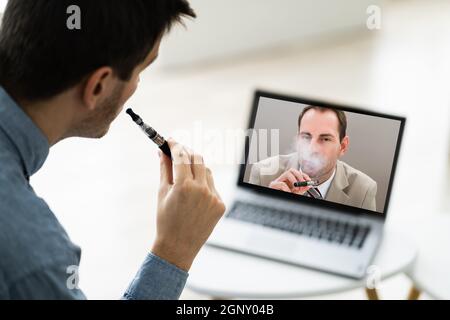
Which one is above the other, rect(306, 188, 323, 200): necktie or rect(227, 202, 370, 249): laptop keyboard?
rect(306, 188, 323, 200): necktie

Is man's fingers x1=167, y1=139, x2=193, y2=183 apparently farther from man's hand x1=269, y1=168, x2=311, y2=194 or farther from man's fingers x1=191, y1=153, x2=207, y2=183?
man's hand x1=269, y1=168, x2=311, y2=194

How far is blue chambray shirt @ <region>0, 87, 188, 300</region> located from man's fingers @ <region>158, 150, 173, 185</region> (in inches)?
9.2

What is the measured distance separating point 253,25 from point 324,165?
2.41m

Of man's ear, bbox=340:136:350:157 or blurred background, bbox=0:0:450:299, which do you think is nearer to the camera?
man's ear, bbox=340:136:350:157

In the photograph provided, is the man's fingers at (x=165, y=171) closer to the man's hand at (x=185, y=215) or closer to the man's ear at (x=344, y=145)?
the man's hand at (x=185, y=215)

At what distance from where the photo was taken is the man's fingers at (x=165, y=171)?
43.6 inches

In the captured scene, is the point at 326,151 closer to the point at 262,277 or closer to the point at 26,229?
the point at 262,277

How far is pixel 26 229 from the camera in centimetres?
80

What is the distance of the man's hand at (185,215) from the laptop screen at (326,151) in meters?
0.26

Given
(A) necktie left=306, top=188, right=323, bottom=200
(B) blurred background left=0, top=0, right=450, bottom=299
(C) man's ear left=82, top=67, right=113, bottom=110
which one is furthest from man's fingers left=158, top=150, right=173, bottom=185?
(B) blurred background left=0, top=0, right=450, bottom=299

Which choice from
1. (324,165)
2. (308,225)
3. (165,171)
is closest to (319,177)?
(324,165)

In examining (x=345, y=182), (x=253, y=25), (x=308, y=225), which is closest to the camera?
(x=345, y=182)

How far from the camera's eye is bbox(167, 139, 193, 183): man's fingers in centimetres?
104

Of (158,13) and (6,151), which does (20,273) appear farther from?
(158,13)
